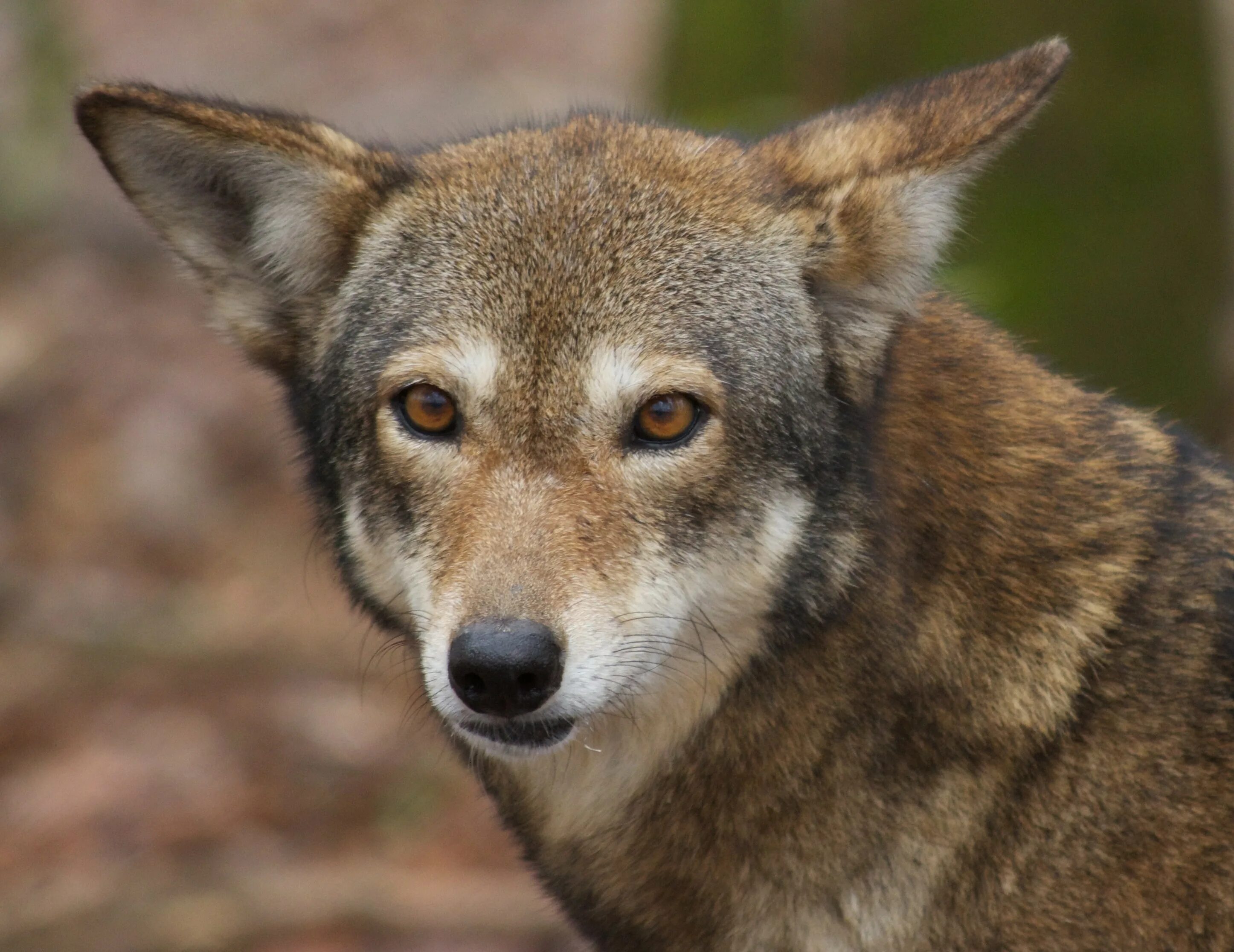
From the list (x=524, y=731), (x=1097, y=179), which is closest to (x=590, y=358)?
(x=524, y=731)

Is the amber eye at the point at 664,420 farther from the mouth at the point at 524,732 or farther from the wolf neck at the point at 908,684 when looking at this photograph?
the mouth at the point at 524,732

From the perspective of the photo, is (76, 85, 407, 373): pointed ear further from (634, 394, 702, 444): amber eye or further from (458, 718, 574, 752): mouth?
(458, 718, 574, 752): mouth

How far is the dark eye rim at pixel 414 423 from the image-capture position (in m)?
3.88

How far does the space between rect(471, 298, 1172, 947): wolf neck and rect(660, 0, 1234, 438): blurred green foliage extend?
2.81 metres

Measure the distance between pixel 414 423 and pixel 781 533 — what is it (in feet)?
3.35

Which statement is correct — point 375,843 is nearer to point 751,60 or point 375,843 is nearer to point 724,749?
point 724,749

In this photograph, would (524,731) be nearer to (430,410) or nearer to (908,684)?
(430,410)

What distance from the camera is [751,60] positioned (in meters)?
8.28

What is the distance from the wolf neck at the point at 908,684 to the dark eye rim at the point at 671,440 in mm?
502

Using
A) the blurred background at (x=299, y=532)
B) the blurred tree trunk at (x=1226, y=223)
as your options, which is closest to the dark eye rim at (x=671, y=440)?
the blurred background at (x=299, y=532)

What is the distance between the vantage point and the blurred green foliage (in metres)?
6.93

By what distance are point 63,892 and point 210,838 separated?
3.07 ft

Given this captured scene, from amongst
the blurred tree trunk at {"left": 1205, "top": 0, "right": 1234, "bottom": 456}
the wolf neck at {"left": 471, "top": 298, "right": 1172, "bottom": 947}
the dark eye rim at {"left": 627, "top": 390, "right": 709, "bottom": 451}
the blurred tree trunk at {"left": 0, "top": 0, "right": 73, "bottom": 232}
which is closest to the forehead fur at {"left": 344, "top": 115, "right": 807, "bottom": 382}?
the dark eye rim at {"left": 627, "top": 390, "right": 709, "bottom": 451}

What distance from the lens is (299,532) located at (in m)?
10.1
